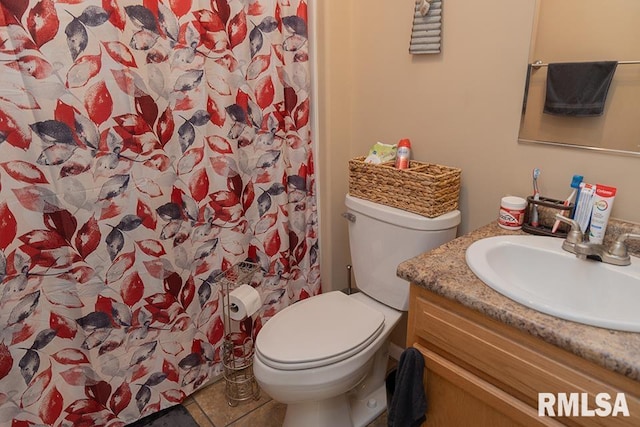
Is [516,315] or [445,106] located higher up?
[445,106]

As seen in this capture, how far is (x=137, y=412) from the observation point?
154 centimetres

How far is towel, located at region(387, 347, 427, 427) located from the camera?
40.6 inches

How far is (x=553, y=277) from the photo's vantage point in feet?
3.53

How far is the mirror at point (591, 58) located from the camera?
40.4 inches

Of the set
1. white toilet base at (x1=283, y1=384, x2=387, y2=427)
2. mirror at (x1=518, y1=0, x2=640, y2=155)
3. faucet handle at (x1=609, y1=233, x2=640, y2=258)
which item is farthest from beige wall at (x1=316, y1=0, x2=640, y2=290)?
white toilet base at (x1=283, y1=384, x2=387, y2=427)

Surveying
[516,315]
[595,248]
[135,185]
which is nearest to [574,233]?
[595,248]

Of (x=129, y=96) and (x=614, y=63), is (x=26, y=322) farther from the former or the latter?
(x=614, y=63)

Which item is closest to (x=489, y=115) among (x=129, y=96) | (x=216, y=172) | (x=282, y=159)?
(x=282, y=159)

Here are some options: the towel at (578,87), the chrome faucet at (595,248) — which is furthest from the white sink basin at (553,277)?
the towel at (578,87)

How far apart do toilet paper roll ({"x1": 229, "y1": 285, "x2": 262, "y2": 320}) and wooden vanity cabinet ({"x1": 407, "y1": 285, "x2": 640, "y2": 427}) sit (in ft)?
2.19

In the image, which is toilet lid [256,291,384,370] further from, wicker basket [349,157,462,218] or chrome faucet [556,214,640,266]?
chrome faucet [556,214,640,266]

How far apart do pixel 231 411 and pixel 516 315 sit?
4.27 feet

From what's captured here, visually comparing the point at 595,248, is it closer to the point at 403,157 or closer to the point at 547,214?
the point at 547,214

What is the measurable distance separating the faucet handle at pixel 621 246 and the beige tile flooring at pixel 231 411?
3.51ft
